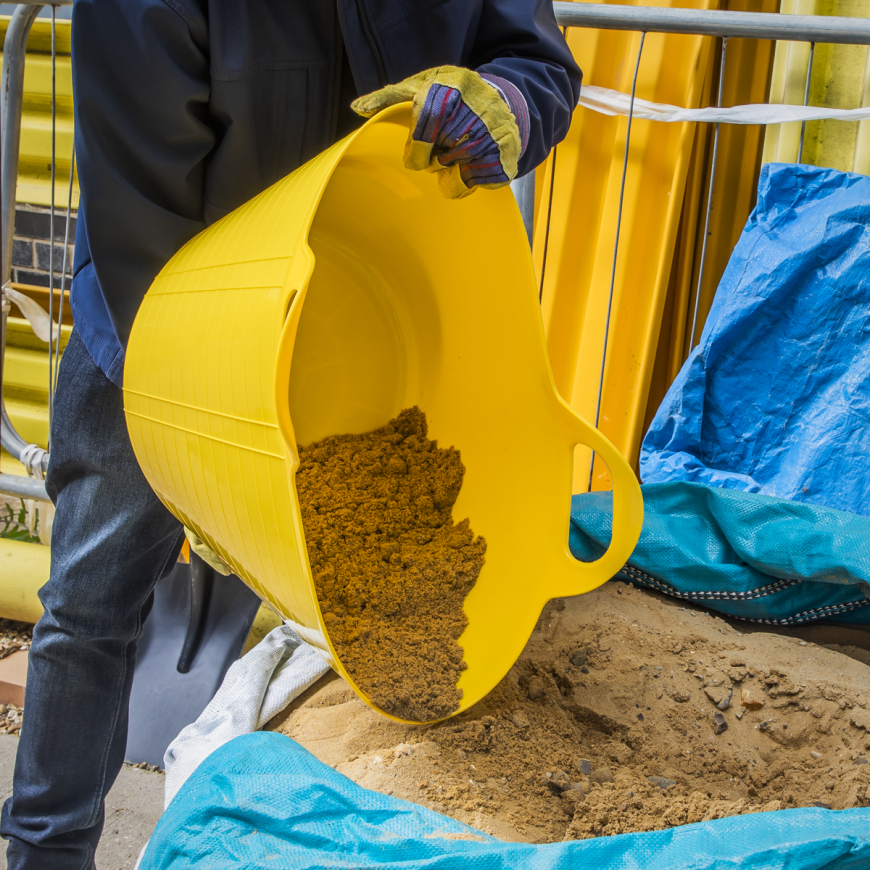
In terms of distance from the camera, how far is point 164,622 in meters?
1.92

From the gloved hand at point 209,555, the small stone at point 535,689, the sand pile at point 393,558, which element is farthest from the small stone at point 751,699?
the gloved hand at point 209,555

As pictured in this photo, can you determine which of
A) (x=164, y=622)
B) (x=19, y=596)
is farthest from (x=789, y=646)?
(x=19, y=596)

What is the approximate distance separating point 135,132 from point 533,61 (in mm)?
576

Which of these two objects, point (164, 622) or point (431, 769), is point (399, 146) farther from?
point (164, 622)

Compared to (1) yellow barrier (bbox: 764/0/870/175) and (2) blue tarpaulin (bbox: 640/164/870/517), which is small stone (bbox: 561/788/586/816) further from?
(1) yellow barrier (bbox: 764/0/870/175)

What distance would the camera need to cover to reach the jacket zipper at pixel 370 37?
96cm

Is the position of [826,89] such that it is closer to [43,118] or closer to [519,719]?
[519,719]

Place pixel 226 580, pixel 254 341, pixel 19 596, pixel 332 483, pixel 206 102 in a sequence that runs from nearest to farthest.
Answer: pixel 254 341 → pixel 206 102 → pixel 332 483 → pixel 226 580 → pixel 19 596

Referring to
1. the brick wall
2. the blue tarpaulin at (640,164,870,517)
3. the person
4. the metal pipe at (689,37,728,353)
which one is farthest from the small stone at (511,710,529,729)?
the brick wall

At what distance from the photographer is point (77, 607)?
1128mm

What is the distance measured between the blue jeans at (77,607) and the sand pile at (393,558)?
A: 0.30 metres

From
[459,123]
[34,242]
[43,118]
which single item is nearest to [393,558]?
[459,123]

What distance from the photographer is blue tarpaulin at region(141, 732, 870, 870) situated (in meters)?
0.74

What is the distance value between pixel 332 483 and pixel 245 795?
486mm
